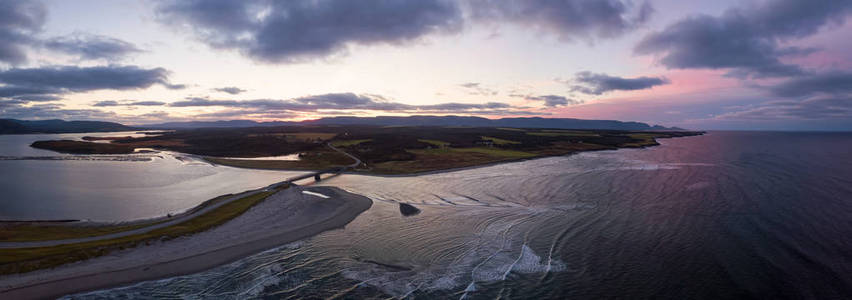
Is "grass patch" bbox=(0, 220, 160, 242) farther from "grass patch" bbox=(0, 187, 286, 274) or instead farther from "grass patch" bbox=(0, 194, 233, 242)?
"grass patch" bbox=(0, 187, 286, 274)

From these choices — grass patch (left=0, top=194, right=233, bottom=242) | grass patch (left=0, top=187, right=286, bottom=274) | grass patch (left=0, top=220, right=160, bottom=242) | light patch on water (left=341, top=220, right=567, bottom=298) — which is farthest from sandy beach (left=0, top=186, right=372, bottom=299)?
light patch on water (left=341, top=220, right=567, bottom=298)

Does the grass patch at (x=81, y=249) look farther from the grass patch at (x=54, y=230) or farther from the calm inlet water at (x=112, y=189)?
the calm inlet water at (x=112, y=189)

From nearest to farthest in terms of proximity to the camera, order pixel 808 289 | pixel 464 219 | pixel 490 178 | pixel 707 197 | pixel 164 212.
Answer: pixel 808 289 < pixel 464 219 < pixel 164 212 < pixel 707 197 < pixel 490 178

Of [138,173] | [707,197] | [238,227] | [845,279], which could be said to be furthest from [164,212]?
[707,197]

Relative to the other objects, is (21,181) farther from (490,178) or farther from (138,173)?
(490,178)

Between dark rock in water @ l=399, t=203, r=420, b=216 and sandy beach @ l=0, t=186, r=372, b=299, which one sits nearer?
sandy beach @ l=0, t=186, r=372, b=299

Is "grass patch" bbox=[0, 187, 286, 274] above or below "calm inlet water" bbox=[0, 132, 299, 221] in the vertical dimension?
above
